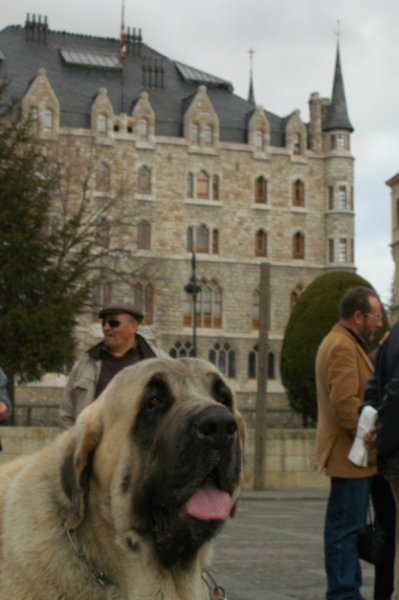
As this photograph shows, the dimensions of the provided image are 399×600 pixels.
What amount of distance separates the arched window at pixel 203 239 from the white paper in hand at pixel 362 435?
53.0 metres

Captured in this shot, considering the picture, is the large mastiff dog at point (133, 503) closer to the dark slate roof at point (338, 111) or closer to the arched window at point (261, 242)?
the arched window at point (261, 242)

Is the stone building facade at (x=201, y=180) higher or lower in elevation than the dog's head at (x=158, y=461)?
higher

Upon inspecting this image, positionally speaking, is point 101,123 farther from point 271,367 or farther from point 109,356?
point 109,356

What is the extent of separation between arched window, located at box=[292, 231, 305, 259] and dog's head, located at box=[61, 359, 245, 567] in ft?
189

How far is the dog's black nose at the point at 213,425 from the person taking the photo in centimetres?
273

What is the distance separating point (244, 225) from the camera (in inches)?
2352

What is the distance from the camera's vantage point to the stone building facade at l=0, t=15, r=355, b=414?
56875mm

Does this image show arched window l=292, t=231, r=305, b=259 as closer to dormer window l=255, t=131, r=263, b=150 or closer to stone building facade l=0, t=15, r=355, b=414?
stone building facade l=0, t=15, r=355, b=414

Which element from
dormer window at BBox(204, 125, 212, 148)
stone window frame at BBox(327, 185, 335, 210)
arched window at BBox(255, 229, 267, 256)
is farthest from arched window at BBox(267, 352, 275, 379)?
dormer window at BBox(204, 125, 212, 148)

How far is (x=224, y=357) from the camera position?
5750 centimetres

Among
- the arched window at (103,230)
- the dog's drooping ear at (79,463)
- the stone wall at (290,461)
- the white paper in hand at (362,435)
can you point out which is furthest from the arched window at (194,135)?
the dog's drooping ear at (79,463)

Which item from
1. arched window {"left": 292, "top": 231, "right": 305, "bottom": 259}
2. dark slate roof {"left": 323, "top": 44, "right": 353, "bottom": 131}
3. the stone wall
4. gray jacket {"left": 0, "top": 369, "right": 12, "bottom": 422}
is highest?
dark slate roof {"left": 323, "top": 44, "right": 353, "bottom": 131}

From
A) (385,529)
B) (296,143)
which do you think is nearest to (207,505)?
(385,529)

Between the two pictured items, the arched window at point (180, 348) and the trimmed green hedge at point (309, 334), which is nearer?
the trimmed green hedge at point (309, 334)
